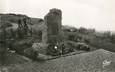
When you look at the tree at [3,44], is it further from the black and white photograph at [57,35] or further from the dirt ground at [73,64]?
the dirt ground at [73,64]

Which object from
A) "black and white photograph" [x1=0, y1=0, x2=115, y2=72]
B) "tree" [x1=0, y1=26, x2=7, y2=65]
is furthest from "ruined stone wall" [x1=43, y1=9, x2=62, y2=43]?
"tree" [x1=0, y1=26, x2=7, y2=65]

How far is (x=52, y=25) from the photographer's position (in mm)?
2029

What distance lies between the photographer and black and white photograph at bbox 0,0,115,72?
1773 mm

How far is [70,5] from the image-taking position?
86.3 inches

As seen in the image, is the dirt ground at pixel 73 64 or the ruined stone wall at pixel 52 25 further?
the ruined stone wall at pixel 52 25

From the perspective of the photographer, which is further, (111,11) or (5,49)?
(111,11)

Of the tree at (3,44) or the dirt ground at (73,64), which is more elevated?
the tree at (3,44)

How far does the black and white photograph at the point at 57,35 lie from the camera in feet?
5.82

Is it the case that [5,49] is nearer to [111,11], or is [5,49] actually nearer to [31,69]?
[31,69]

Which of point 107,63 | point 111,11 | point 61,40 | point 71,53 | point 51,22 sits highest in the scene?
point 111,11

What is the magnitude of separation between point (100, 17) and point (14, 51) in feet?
4.47

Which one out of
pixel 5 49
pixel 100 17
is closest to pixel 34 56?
pixel 5 49

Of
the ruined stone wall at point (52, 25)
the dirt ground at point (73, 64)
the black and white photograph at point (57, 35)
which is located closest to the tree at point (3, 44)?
the black and white photograph at point (57, 35)

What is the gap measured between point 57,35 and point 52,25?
6.4 inches
